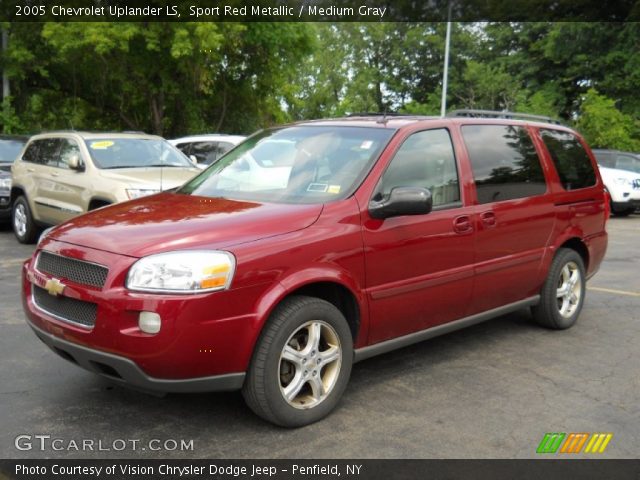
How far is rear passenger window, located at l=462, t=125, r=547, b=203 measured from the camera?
16.3 ft

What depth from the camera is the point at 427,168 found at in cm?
461

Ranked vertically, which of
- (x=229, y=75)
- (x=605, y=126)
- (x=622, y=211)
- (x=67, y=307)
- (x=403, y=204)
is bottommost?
(x=622, y=211)

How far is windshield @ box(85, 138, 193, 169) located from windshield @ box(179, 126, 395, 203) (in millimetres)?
4270

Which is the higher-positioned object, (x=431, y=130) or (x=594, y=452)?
(x=431, y=130)

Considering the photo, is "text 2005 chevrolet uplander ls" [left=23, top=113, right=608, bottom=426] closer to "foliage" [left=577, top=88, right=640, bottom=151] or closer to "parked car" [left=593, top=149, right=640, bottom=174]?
"parked car" [left=593, top=149, right=640, bottom=174]

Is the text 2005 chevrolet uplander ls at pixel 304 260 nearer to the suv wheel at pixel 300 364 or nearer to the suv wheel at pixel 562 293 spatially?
the suv wheel at pixel 300 364

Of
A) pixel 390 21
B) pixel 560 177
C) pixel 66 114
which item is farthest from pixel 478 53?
pixel 560 177

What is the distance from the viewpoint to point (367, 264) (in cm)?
406

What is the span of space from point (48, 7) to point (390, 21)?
91.5ft

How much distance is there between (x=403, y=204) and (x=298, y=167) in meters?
0.79

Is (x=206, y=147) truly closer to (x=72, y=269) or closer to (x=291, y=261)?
(x=72, y=269)

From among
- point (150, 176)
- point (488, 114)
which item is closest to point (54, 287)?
point (488, 114)

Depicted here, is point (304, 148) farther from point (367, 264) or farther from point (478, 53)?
point (478, 53)

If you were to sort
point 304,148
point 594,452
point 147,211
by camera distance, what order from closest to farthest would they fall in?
point 594,452 < point 147,211 < point 304,148
